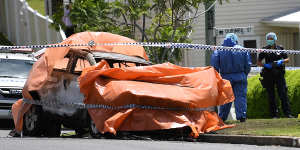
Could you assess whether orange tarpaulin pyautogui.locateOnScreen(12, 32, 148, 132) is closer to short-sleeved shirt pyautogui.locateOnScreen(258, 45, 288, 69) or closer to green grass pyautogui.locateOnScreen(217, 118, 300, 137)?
green grass pyautogui.locateOnScreen(217, 118, 300, 137)

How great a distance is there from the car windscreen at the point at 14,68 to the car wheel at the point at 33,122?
4.26m

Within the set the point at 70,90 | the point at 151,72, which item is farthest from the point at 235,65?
the point at 70,90

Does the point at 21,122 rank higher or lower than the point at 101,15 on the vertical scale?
lower

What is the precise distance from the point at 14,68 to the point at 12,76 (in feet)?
1.49

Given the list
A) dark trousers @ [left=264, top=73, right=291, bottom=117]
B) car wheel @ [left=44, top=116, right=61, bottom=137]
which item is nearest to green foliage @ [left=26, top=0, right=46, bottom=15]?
dark trousers @ [left=264, top=73, right=291, bottom=117]

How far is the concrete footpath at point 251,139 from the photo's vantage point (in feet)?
30.8

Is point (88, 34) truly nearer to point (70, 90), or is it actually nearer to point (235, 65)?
point (70, 90)

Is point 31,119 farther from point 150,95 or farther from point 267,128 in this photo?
point 267,128

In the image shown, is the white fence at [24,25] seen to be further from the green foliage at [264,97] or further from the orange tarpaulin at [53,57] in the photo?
the orange tarpaulin at [53,57]

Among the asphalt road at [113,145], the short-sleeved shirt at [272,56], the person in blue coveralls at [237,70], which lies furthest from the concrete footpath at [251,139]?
the short-sleeved shirt at [272,56]

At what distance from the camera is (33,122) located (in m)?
11.6

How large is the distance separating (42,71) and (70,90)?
907 mm

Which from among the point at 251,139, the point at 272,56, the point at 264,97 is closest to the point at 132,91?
the point at 251,139

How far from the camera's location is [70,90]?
434 inches
